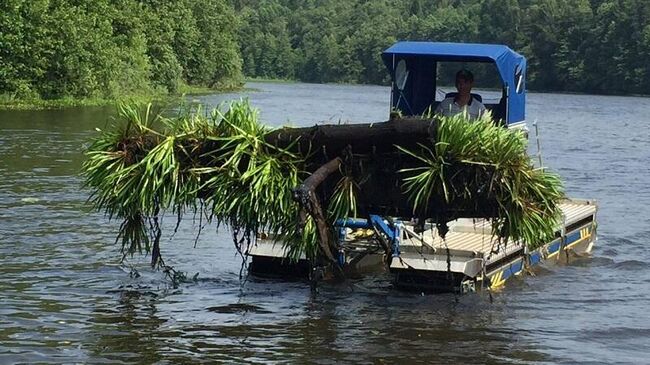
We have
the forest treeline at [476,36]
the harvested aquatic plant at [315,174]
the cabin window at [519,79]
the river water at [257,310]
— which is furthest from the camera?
the forest treeline at [476,36]

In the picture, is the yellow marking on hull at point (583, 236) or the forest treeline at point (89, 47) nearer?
the yellow marking on hull at point (583, 236)

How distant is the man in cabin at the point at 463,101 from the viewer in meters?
14.9

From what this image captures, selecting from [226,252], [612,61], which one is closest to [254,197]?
[226,252]

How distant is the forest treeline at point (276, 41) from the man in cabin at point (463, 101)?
117 feet

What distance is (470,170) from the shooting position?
424 inches

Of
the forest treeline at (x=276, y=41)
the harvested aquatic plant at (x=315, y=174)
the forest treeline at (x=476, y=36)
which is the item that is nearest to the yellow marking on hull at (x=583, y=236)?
the harvested aquatic plant at (x=315, y=174)

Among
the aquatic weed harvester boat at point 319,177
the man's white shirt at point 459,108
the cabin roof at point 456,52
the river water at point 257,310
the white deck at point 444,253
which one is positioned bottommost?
the river water at point 257,310

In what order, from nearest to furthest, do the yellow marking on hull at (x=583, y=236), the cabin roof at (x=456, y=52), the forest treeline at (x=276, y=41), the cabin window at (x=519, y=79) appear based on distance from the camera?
the cabin roof at (x=456, y=52)
the cabin window at (x=519, y=79)
the yellow marking on hull at (x=583, y=236)
the forest treeline at (x=276, y=41)

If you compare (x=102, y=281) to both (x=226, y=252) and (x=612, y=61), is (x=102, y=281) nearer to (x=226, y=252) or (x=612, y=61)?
(x=226, y=252)

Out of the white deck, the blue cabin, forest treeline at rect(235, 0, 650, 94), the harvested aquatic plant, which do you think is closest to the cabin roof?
the blue cabin

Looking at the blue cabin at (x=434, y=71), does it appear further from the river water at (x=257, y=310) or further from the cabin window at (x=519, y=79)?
the river water at (x=257, y=310)

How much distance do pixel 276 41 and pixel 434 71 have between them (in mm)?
152868

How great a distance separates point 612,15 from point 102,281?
107 m

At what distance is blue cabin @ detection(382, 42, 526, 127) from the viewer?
1556 centimetres
